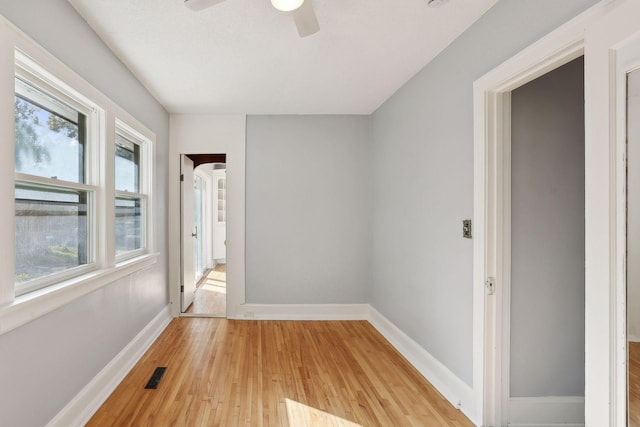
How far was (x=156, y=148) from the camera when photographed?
3.47 meters

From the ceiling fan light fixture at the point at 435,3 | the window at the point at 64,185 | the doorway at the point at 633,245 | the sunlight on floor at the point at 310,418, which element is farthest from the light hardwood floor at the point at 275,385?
the ceiling fan light fixture at the point at 435,3

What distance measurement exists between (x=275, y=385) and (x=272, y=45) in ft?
8.08

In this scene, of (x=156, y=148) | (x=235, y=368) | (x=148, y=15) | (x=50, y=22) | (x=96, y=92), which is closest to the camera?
(x=50, y=22)

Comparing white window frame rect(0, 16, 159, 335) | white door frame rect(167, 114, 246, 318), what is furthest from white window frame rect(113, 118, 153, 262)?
white door frame rect(167, 114, 246, 318)

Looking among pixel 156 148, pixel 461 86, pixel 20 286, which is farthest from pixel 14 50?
pixel 461 86

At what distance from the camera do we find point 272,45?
2334 mm

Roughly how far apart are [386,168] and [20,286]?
9.84 feet

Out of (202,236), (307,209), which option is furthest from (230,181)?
(202,236)

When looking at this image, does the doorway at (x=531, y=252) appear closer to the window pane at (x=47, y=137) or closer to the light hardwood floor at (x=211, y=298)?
the window pane at (x=47, y=137)

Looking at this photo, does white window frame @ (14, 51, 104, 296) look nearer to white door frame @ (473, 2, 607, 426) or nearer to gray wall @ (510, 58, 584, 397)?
white door frame @ (473, 2, 607, 426)

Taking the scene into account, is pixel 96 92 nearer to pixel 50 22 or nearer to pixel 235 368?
pixel 50 22

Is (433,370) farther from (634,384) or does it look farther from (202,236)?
(202,236)

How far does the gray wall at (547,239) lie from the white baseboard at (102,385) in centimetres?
255

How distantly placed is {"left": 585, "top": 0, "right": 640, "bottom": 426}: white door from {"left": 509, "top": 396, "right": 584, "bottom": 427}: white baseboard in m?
0.78
